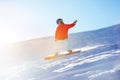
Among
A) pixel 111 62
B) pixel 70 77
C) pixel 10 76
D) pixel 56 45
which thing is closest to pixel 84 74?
pixel 70 77

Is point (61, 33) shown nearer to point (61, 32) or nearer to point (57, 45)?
point (61, 32)

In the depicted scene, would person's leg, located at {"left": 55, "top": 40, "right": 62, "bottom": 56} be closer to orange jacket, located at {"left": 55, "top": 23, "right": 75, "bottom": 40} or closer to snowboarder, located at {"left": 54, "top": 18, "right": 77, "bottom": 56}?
snowboarder, located at {"left": 54, "top": 18, "right": 77, "bottom": 56}

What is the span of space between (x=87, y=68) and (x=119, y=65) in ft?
62.6

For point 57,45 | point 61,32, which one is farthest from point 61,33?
point 57,45

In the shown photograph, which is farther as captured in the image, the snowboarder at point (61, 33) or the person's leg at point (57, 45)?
the person's leg at point (57, 45)

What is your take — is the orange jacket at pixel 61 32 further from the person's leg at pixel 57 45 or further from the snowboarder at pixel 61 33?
the person's leg at pixel 57 45

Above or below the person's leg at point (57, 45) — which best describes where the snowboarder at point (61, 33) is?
above

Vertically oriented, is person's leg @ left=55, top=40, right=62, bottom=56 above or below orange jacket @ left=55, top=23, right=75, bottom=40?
below

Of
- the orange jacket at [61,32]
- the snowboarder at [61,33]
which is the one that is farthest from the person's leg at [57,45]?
the orange jacket at [61,32]

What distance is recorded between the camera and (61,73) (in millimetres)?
158500

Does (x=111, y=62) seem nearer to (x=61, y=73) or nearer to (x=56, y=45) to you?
(x=61, y=73)

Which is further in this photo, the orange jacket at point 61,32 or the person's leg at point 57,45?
the person's leg at point 57,45

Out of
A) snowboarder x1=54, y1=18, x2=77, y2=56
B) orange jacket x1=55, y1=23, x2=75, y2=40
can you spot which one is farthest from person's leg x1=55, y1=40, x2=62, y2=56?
orange jacket x1=55, y1=23, x2=75, y2=40

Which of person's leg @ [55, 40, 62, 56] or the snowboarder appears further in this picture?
person's leg @ [55, 40, 62, 56]
